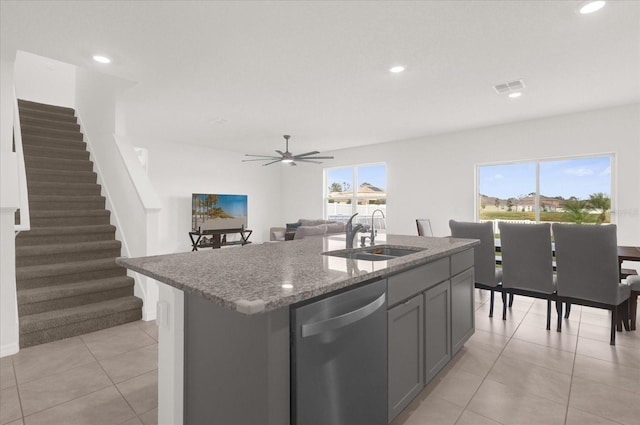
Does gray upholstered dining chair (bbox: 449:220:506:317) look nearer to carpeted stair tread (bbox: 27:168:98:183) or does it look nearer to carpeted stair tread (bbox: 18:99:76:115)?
carpeted stair tread (bbox: 27:168:98:183)

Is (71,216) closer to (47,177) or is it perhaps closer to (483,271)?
(47,177)

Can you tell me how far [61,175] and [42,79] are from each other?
374 centimetres

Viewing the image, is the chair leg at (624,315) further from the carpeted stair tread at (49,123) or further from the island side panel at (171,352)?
Answer: the carpeted stair tread at (49,123)

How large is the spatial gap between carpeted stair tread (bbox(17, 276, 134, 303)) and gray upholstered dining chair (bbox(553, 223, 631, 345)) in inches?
163

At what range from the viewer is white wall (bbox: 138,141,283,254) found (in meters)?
7.32

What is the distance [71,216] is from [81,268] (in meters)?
0.88

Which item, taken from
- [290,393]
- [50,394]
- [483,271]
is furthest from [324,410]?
[483,271]

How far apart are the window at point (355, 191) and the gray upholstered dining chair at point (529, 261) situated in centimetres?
424

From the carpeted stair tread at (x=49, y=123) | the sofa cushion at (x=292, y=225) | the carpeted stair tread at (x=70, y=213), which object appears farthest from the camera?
the sofa cushion at (x=292, y=225)

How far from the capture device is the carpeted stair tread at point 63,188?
3.91 meters

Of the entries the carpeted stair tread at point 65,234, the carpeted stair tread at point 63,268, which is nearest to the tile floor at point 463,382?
the carpeted stair tread at point 63,268

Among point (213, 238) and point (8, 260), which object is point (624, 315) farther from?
point (213, 238)

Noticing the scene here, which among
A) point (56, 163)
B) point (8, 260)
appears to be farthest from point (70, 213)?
point (8, 260)

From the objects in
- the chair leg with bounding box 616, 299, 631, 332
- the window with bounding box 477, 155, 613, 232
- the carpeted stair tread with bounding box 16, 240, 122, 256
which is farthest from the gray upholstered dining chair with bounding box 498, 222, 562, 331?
the carpeted stair tread with bounding box 16, 240, 122, 256
